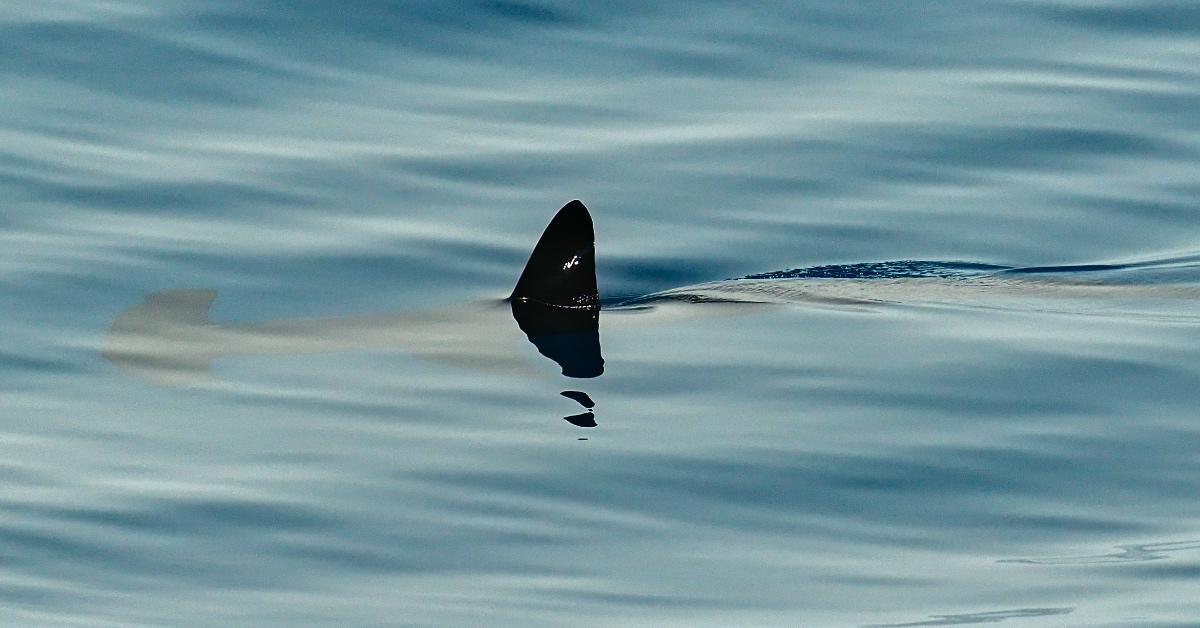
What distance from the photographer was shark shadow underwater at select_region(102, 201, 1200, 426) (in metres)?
7.90

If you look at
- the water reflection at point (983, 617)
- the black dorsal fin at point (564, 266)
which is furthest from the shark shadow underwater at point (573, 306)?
the water reflection at point (983, 617)

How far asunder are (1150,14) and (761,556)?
356 inches

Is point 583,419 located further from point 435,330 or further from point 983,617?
point 983,617

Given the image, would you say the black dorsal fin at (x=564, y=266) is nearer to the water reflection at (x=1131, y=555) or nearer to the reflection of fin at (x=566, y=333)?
the reflection of fin at (x=566, y=333)

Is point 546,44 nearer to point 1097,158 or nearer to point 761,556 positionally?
point 1097,158

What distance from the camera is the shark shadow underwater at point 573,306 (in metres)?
7.90

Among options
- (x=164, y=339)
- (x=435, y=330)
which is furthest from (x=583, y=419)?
(x=164, y=339)

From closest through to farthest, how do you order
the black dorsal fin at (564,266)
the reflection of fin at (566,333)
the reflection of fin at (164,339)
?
the reflection of fin at (164,339) → the reflection of fin at (566,333) → the black dorsal fin at (564,266)

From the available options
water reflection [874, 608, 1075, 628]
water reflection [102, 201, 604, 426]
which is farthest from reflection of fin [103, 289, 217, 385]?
water reflection [874, 608, 1075, 628]

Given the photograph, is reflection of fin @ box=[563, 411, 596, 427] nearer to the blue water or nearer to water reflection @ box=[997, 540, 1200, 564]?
the blue water

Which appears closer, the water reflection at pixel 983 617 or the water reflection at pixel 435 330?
the water reflection at pixel 983 617

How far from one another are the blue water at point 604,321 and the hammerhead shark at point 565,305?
14 cm

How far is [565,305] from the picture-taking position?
8.64 meters

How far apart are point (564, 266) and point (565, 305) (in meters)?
0.21
